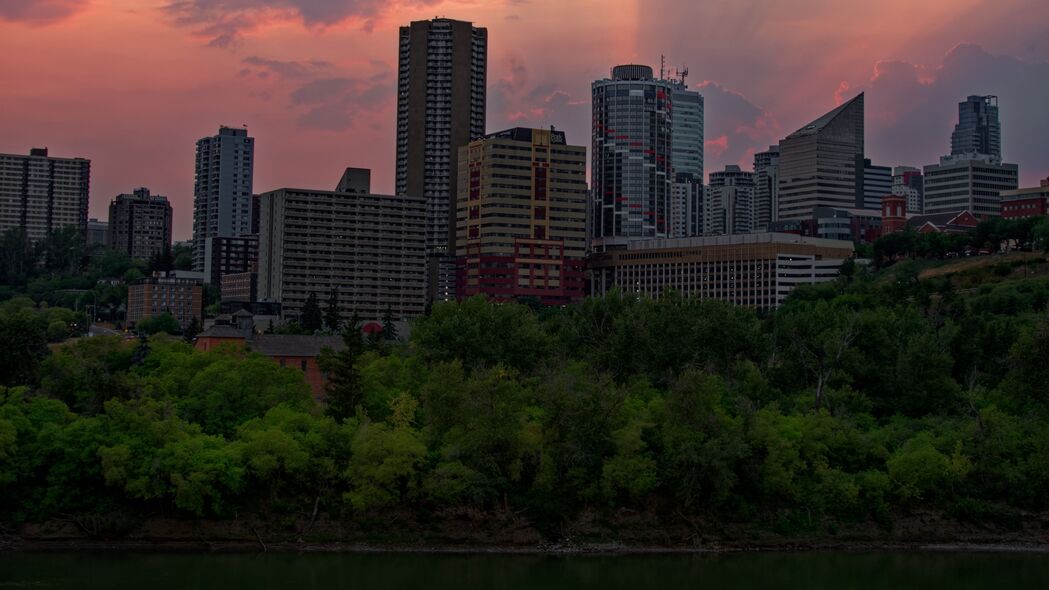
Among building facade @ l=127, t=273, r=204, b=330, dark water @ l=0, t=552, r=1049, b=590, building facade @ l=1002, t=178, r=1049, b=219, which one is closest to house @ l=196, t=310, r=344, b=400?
dark water @ l=0, t=552, r=1049, b=590

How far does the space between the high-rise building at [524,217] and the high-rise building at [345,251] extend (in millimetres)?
10238

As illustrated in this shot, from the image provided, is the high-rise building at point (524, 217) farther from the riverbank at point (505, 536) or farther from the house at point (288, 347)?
the riverbank at point (505, 536)

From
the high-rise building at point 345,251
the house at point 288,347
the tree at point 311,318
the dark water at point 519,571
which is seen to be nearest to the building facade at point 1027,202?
the high-rise building at point 345,251

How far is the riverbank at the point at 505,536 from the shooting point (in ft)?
213

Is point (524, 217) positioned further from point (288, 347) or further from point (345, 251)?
point (288, 347)

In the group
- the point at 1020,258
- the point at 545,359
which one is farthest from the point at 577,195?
the point at 545,359

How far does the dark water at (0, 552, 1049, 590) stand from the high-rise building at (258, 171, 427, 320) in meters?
125

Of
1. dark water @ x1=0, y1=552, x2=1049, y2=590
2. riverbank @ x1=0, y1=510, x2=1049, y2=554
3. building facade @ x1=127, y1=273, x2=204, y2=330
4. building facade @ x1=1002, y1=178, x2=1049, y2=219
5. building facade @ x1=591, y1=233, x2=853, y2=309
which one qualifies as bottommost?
dark water @ x1=0, y1=552, x2=1049, y2=590

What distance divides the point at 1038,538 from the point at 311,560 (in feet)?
127

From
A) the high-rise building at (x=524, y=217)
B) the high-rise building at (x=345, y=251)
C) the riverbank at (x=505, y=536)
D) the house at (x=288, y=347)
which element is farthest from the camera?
the high-rise building at (x=345, y=251)

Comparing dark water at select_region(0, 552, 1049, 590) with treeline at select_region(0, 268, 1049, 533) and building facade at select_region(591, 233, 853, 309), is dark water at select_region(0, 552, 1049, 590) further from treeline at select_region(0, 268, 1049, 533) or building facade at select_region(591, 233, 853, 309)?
building facade at select_region(591, 233, 853, 309)

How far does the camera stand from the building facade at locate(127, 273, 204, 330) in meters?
192

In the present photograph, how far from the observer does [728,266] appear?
18600 centimetres

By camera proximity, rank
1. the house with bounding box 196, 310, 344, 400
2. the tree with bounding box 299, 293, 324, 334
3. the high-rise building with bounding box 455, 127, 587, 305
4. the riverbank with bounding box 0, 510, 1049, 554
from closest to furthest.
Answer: the riverbank with bounding box 0, 510, 1049, 554 → the house with bounding box 196, 310, 344, 400 → the tree with bounding box 299, 293, 324, 334 → the high-rise building with bounding box 455, 127, 587, 305
